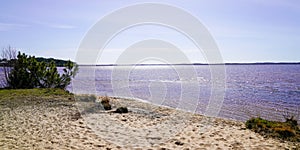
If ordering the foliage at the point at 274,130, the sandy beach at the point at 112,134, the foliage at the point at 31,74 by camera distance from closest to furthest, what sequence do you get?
1. the sandy beach at the point at 112,134
2. the foliage at the point at 274,130
3. the foliage at the point at 31,74

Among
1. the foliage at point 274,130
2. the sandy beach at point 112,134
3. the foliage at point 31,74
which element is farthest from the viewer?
the foliage at point 31,74

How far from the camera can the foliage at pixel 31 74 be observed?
89.7ft

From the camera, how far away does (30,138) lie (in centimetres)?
858

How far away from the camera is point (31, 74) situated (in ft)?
91.6

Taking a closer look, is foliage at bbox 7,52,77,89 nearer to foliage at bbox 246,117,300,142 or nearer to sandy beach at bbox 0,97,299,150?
sandy beach at bbox 0,97,299,150

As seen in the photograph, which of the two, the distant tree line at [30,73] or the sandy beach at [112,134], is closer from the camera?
the sandy beach at [112,134]

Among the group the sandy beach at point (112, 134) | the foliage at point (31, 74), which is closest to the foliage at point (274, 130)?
the sandy beach at point (112, 134)

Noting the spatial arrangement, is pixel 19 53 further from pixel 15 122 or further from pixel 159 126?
pixel 159 126

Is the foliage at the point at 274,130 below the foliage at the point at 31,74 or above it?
below

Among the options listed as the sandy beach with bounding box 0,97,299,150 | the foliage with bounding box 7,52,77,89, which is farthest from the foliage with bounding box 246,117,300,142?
the foliage with bounding box 7,52,77,89

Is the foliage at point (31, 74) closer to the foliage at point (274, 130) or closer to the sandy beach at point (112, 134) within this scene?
the sandy beach at point (112, 134)

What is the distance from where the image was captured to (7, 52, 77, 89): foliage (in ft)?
89.7

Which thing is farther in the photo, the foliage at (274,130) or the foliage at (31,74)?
the foliage at (31,74)

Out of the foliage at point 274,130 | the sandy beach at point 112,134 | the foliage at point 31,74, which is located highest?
the foliage at point 31,74
